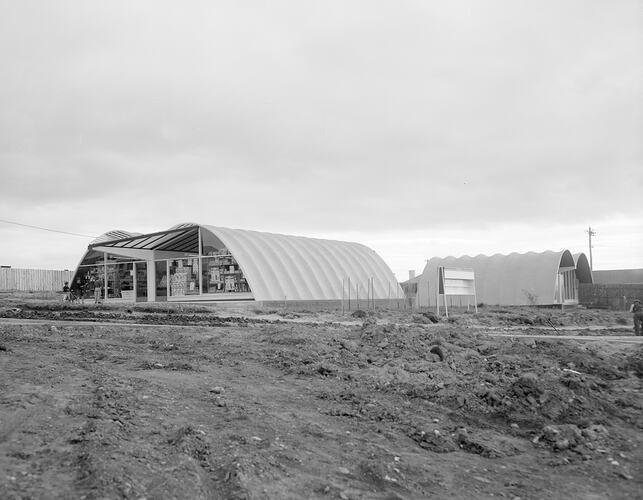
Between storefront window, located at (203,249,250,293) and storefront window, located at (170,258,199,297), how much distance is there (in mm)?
865

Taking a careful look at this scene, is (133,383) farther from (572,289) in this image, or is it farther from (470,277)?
(572,289)

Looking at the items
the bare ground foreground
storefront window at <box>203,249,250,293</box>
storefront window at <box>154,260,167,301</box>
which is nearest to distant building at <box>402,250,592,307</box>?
storefront window at <box>203,249,250,293</box>

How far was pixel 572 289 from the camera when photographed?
1724 inches

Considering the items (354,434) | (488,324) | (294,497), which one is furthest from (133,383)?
(488,324)

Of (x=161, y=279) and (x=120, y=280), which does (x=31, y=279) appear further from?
(x=161, y=279)

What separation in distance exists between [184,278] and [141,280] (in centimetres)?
529

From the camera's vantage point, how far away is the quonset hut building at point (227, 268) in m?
33.1

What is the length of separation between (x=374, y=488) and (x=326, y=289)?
31.7 meters

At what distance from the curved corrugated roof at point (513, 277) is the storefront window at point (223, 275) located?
579 inches

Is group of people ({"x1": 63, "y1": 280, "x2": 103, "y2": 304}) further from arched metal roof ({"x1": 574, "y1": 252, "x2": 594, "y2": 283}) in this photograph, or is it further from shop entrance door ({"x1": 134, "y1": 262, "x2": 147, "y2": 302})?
arched metal roof ({"x1": 574, "y1": 252, "x2": 594, "y2": 283})

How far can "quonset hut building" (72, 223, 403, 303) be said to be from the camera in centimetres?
3312

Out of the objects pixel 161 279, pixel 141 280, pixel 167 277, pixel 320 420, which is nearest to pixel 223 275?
pixel 167 277

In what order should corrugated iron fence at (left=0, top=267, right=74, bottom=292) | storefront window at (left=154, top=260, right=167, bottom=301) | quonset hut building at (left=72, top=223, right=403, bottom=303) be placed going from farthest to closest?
corrugated iron fence at (left=0, top=267, right=74, bottom=292), storefront window at (left=154, top=260, right=167, bottom=301), quonset hut building at (left=72, top=223, right=403, bottom=303)

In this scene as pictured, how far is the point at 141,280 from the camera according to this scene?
1551 inches
